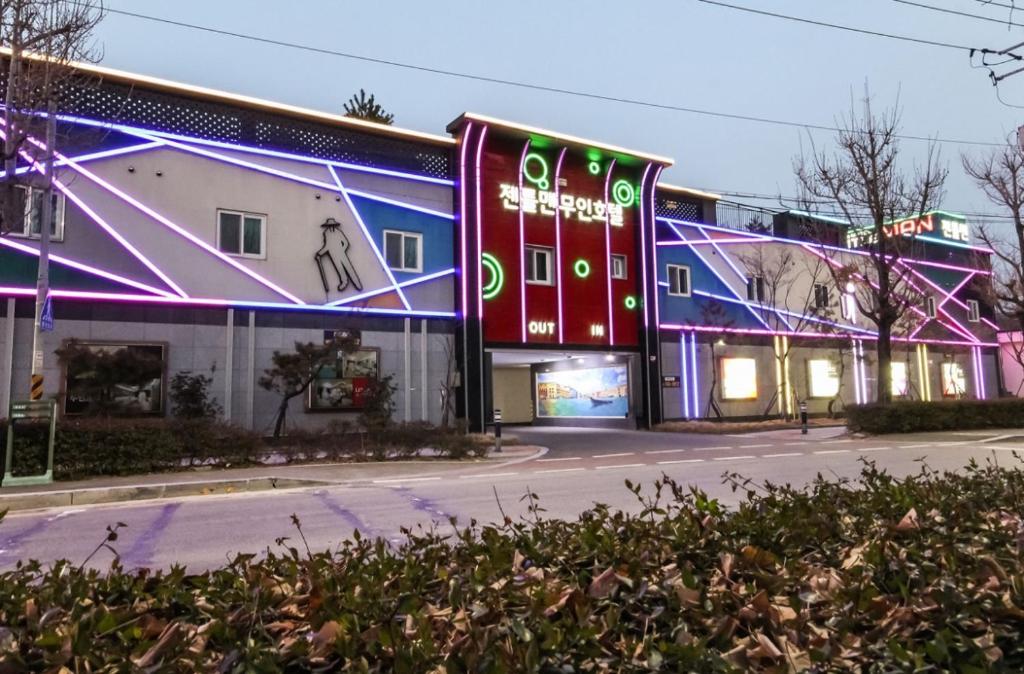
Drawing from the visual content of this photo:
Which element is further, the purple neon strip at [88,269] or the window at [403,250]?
the window at [403,250]

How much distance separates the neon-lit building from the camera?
17109mm

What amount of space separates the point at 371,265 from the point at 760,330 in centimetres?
1766

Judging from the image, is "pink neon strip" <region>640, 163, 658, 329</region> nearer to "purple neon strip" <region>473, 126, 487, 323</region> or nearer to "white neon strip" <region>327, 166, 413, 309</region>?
"purple neon strip" <region>473, 126, 487, 323</region>

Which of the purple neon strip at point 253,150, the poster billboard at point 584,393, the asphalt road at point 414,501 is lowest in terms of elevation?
the asphalt road at point 414,501

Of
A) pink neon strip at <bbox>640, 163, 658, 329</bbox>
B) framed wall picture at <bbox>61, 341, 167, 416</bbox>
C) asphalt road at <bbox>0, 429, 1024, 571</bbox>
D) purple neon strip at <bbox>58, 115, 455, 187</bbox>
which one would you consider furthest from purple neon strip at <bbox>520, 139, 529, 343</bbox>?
framed wall picture at <bbox>61, 341, 167, 416</bbox>

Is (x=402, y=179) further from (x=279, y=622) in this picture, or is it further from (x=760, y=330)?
(x=279, y=622)

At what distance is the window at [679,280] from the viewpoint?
28.3 metres

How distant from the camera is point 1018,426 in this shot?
23.1 metres

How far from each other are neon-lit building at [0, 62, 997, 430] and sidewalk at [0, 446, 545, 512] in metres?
4.94

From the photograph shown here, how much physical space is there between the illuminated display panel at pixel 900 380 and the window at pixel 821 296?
5923 mm

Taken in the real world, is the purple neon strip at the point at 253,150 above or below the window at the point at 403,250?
above

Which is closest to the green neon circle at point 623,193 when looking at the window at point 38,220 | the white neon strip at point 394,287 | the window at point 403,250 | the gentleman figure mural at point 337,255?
the white neon strip at point 394,287

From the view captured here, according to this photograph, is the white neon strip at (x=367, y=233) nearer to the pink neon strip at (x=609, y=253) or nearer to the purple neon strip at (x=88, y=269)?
the purple neon strip at (x=88, y=269)

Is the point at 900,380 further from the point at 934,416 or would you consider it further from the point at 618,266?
the point at 618,266
